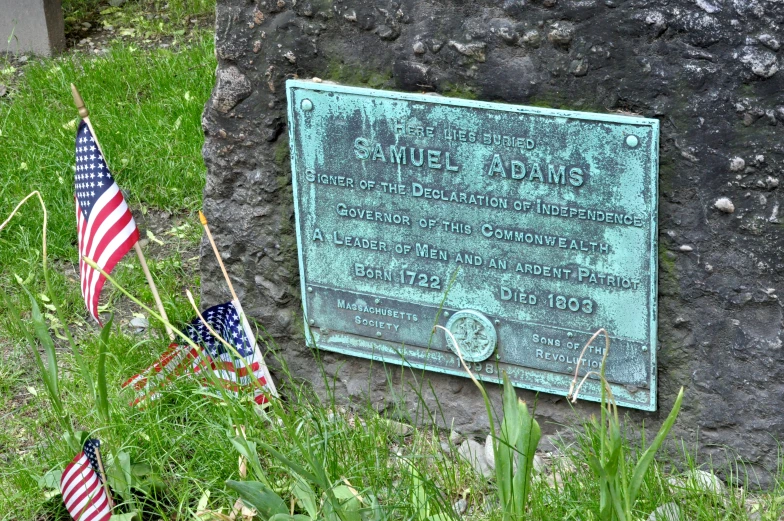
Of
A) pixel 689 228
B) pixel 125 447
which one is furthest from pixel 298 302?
pixel 689 228

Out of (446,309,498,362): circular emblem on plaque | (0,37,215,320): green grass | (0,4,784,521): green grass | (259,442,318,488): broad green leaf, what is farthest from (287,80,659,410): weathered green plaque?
(0,37,215,320): green grass

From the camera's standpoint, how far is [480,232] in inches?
107

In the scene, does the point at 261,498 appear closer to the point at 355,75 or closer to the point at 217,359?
the point at 217,359

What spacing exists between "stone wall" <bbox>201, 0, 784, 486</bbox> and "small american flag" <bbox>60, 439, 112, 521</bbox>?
750mm

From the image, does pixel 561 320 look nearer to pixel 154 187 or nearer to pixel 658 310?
pixel 658 310

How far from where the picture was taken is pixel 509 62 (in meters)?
2.53

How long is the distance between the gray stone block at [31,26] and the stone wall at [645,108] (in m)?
3.25

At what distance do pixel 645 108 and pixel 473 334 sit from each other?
814 millimetres

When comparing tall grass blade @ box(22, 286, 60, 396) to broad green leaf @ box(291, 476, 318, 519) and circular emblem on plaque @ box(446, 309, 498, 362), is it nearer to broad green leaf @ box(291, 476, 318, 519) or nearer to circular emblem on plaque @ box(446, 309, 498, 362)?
broad green leaf @ box(291, 476, 318, 519)

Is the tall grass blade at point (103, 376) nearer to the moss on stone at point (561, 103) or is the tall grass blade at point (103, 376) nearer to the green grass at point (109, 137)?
the moss on stone at point (561, 103)

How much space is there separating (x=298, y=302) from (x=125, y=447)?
684 millimetres

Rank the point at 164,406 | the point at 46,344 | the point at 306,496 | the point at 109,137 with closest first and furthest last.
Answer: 1. the point at 306,496
2. the point at 46,344
3. the point at 164,406
4. the point at 109,137

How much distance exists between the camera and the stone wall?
7.64 ft

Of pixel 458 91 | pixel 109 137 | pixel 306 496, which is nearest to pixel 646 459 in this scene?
pixel 306 496
